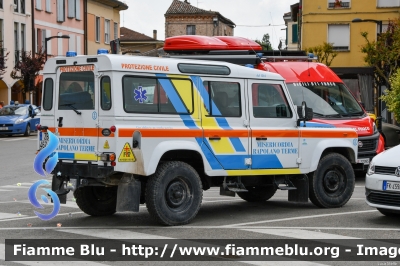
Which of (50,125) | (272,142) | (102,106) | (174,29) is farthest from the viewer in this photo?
(174,29)

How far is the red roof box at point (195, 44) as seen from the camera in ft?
64.8

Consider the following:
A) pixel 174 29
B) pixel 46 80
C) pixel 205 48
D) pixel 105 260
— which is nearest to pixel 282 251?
pixel 105 260

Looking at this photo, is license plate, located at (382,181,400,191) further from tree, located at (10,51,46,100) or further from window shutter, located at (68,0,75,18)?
window shutter, located at (68,0,75,18)

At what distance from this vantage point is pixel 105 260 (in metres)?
9.07

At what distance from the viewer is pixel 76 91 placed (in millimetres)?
11805

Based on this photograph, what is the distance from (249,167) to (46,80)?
3186mm

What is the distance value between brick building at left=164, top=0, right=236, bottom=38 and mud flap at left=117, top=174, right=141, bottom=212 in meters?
98.5

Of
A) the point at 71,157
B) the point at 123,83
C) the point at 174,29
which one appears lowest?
the point at 71,157

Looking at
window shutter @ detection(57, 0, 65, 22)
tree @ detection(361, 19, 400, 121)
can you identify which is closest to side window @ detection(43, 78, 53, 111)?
tree @ detection(361, 19, 400, 121)

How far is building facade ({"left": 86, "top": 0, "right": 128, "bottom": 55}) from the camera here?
67.1 metres

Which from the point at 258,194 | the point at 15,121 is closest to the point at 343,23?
the point at 15,121

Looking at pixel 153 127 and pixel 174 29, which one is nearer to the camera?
pixel 153 127

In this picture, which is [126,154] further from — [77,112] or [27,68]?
[27,68]

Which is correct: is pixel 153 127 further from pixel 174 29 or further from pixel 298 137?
pixel 174 29
